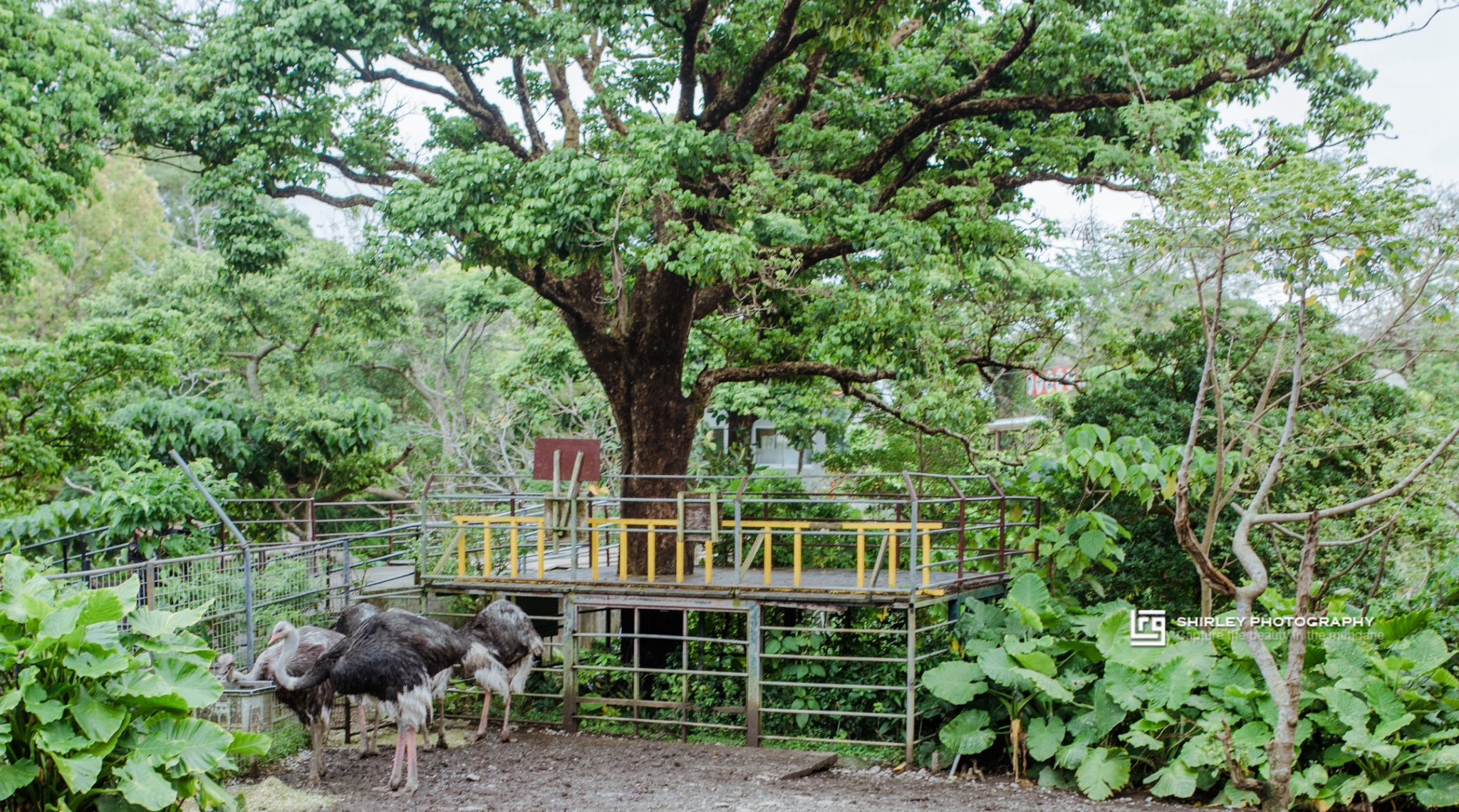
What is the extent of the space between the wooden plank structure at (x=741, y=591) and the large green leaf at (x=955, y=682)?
24 cm

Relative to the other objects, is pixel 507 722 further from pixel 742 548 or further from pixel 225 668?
pixel 742 548

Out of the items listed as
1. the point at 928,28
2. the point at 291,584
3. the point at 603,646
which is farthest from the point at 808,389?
the point at 291,584

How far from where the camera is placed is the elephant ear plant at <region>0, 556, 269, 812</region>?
23.0 feet

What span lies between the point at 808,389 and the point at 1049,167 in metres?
7.74

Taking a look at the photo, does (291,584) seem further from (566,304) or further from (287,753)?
(566,304)

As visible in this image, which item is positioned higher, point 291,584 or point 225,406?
point 225,406

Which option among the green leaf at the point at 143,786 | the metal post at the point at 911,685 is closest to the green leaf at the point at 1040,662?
the metal post at the point at 911,685

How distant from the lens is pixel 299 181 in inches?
544

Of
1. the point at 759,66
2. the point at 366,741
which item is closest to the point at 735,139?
the point at 759,66

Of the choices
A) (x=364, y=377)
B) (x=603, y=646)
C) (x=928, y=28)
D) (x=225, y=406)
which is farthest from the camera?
(x=364, y=377)

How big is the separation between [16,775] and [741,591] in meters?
6.66

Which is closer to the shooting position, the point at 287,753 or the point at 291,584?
the point at 287,753

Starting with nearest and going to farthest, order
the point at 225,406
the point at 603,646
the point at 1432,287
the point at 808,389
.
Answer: the point at 1432,287 → the point at 603,646 → the point at 225,406 → the point at 808,389

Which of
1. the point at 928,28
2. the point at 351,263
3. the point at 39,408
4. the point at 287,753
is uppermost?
the point at 928,28
